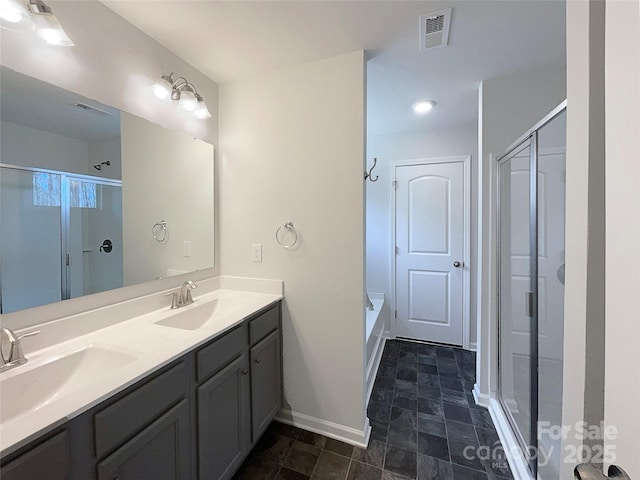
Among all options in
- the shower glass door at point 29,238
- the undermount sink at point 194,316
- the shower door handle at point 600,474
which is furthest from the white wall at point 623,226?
the shower glass door at point 29,238

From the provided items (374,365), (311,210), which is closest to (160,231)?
(311,210)

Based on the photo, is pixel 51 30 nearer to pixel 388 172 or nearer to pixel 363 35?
pixel 363 35

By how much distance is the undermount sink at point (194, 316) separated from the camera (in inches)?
57.9

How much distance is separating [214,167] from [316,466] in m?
2.06

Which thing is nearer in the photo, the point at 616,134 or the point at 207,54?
the point at 616,134

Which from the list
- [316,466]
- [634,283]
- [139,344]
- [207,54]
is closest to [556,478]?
[316,466]

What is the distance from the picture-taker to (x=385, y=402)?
2045 mm

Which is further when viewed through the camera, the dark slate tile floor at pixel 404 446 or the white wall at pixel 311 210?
the white wall at pixel 311 210

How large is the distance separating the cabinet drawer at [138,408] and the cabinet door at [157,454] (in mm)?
34

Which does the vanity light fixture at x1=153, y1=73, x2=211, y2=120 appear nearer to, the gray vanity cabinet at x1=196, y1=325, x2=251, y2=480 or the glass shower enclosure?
the gray vanity cabinet at x1=196, y1=325, x2=251, y2=480

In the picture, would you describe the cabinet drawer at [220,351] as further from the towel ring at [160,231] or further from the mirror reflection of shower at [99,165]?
the mirror reflection of shower at [99,165]

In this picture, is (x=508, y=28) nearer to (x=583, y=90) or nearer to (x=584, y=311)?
(x=583, y=90)

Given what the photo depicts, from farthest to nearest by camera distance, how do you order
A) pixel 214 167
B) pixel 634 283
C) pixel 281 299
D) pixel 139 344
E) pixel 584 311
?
1. pixel 214 167
2. pixel 281 299
3. pixel 139 344
4. pixel 584 311
5. pixel 634 283

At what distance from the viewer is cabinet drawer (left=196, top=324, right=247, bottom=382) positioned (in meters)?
1.18
